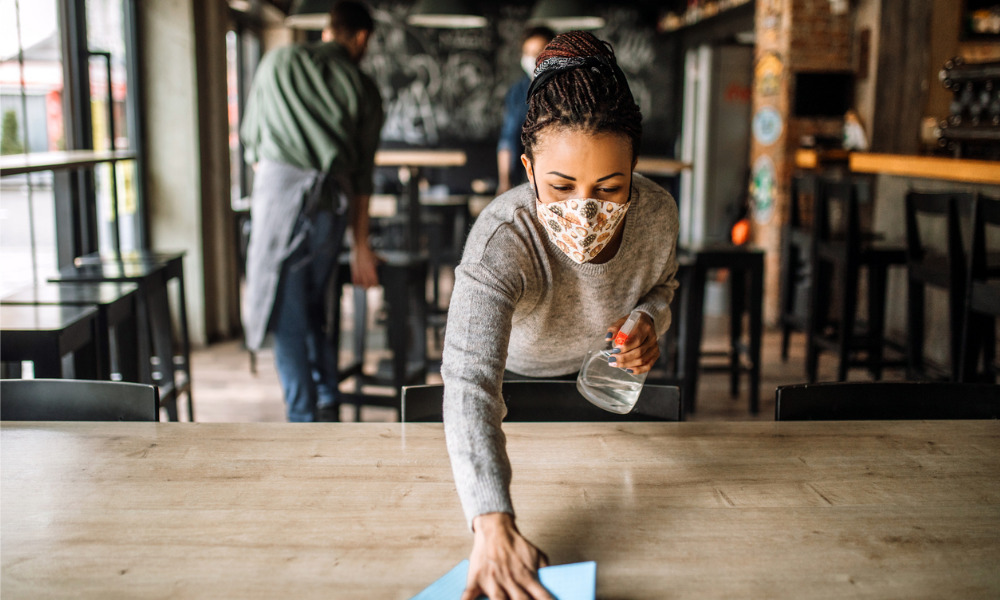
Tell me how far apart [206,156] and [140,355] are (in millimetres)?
2156

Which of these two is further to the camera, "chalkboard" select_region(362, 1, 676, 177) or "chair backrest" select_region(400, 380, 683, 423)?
"chalkboard" select_region(362, 1, 676, 177)

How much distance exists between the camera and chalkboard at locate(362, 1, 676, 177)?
26.3ft

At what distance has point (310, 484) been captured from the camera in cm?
101

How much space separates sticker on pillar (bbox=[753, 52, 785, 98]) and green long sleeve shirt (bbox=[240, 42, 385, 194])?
3352 millimetres

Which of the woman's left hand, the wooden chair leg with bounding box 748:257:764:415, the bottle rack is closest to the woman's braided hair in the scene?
the woman's left hand

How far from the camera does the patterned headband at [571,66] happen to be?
1.01 metres

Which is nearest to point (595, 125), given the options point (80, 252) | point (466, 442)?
point (466, 442)

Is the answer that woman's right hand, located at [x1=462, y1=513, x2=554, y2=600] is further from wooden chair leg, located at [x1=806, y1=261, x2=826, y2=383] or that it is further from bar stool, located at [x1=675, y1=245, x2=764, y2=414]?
wooden chair leg, located at [x1=806, y1=261, x2=826, y2=383]

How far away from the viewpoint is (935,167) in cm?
353

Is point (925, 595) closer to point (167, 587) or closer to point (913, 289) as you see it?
point (167, 587)

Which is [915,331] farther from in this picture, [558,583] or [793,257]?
[558,583]

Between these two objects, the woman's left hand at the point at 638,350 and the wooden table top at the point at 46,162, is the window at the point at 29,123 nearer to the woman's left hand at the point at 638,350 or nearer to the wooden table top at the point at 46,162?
the wooden table top at the point at 46,162

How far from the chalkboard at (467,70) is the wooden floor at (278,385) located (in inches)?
149

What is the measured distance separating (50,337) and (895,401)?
1.87 meters
